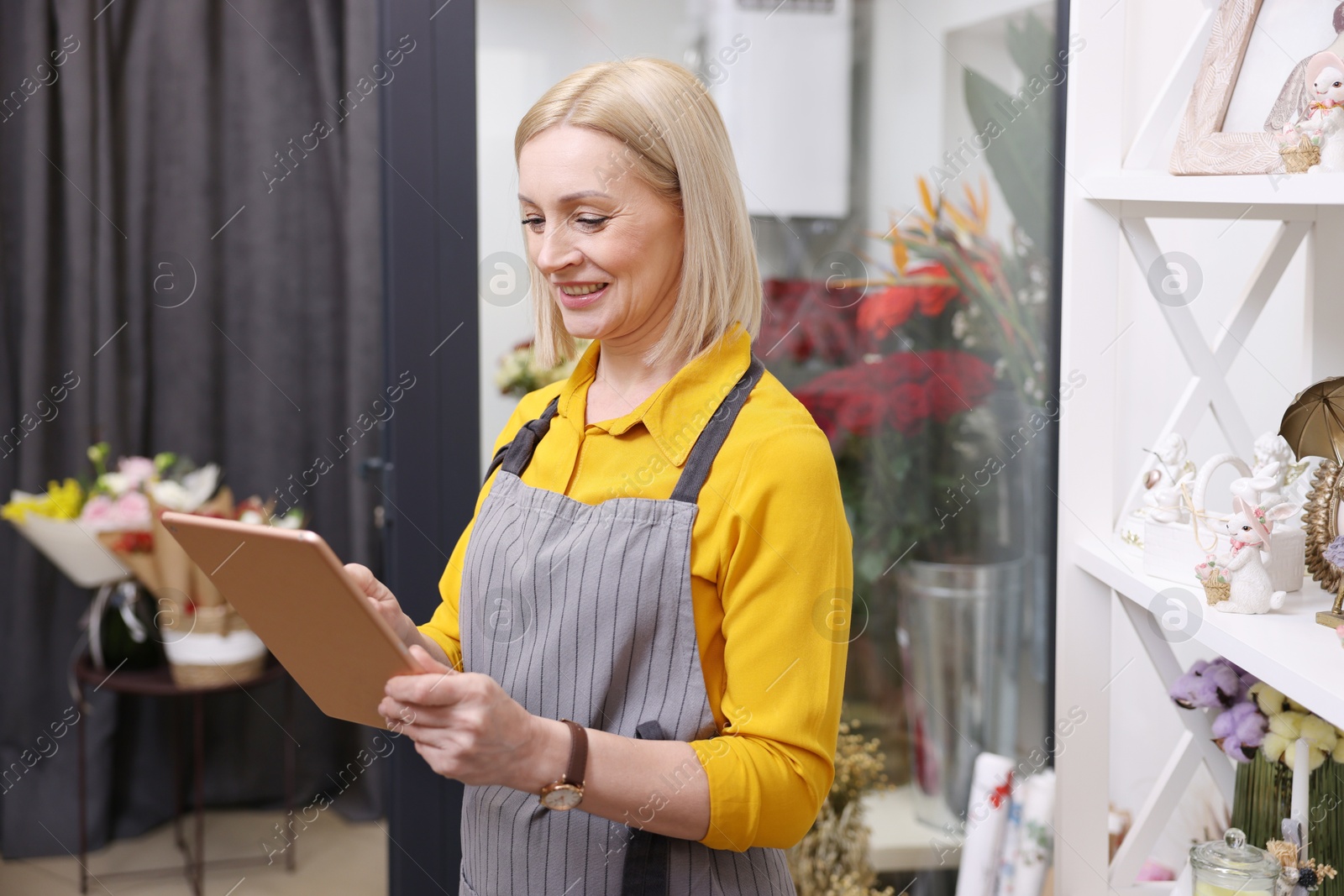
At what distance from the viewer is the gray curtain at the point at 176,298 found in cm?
254

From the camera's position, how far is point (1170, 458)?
121 centimetres

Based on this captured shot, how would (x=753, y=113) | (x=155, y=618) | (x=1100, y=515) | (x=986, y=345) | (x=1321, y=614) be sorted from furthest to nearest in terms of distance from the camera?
(x=155, y=618), (x=986, y=345), (x=753, y=113), (x=1100, y=515), (x=1321, y=614)

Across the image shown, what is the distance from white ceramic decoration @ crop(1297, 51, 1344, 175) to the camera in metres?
0.92

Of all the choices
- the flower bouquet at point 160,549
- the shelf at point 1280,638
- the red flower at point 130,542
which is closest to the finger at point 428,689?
the shelf at point 1280,638

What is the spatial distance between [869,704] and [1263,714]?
892 mm

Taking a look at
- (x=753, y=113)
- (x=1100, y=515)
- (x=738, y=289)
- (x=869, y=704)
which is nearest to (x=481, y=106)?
(x=753, y=113)

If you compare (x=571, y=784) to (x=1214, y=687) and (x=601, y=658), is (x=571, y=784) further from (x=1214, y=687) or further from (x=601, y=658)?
(x=1214, y=687)

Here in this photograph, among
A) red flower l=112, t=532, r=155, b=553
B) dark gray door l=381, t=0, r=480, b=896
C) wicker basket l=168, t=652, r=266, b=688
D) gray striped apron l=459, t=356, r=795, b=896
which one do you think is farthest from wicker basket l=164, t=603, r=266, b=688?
gray striped apron l=459, t=356, r=795, b=896

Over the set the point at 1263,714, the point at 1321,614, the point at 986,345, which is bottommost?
the point at 1263,714

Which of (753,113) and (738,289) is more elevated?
(753,113)

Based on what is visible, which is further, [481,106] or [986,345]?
[986,345]

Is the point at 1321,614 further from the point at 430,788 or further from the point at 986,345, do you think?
the point at 430,788

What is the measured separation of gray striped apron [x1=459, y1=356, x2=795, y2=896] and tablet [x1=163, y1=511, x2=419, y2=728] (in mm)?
164

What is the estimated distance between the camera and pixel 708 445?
3.32ft
